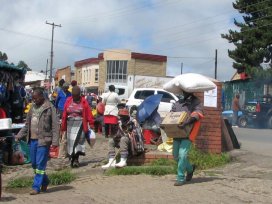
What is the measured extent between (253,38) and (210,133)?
95.5 feet

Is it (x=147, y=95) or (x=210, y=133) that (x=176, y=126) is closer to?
(x=210, y=133)

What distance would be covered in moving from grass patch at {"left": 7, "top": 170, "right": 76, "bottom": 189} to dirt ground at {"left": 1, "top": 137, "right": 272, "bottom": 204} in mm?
159

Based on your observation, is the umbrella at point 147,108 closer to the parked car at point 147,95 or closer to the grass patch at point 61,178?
the grass patch at point 61,178

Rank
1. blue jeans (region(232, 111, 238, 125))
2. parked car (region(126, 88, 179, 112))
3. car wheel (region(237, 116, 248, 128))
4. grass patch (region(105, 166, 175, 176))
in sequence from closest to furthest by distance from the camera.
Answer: grass patch (region(105, 166, 175, 176)), parked car (region(126, 88, 179, 112)), car wheel (region(237, 116, 248, 128)), blue jeans (region(232, 111, 238, 125))

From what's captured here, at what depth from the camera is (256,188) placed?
8.03 meters

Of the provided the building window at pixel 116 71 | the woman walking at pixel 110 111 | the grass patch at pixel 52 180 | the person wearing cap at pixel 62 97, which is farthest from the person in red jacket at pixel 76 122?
the building window at pixel 116 71

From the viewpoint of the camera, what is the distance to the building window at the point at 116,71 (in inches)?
3002

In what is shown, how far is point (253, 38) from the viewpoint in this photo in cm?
3844

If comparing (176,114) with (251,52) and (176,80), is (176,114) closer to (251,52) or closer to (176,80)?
(176,80)

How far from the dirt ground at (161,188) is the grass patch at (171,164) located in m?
0.22

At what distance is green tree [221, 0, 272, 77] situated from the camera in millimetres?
37906

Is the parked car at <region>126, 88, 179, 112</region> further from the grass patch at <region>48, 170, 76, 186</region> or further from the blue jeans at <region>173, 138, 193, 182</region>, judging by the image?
the blue jeans at <region>173, 138, 193, 182</region>

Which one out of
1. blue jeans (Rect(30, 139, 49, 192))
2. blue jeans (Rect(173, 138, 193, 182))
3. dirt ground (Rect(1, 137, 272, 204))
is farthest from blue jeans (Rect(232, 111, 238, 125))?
blue jeans (Rect(30, 139, 49, 192))

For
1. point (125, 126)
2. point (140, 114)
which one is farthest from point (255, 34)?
point (125, 126)
